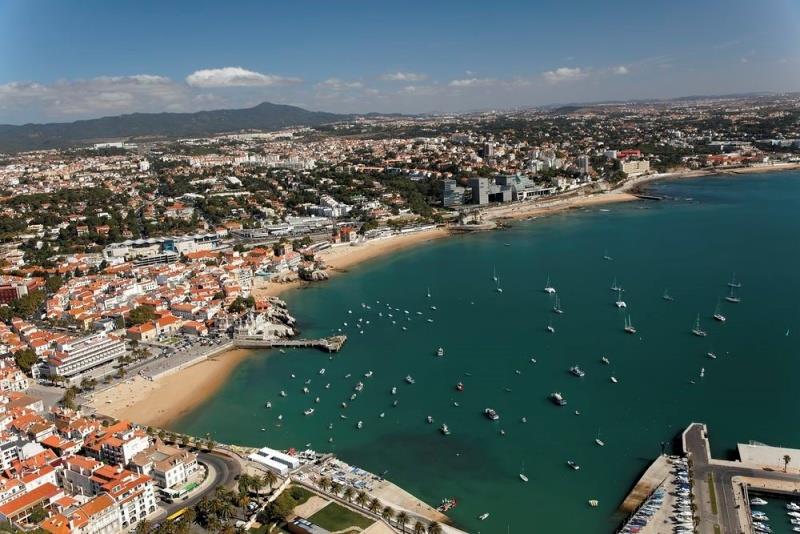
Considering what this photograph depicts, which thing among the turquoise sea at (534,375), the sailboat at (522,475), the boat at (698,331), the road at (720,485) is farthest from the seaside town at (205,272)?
the boat at (698,331)

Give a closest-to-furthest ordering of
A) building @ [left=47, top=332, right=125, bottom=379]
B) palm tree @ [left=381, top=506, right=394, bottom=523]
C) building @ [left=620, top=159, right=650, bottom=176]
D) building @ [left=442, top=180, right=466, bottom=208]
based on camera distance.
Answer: palm tree @ [left=381, top=506, right=394, bottom=523]
building @ [left=47, top=332, right=125, bottom=379]
building @ [left=442, top=180, right=466, bottom=208]
building @ [left=620, top=159, right=650, bottom=176]

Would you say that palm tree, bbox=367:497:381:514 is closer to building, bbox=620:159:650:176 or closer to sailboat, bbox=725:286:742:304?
sailboat, bbox=725:286:742:304

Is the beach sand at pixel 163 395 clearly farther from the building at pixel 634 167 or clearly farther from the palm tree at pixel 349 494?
the building at pixel 634 167

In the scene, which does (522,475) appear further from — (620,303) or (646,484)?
(620,303)

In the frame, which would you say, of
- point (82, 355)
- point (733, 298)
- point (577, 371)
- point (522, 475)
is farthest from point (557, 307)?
point (82, 355)

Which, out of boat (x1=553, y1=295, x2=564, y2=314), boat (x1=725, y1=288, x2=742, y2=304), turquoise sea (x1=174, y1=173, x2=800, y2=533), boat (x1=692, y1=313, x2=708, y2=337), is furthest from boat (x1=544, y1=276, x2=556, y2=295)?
boat (x1=725, y1=288, x2=742, y2=304)

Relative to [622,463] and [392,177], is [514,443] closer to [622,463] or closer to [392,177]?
[622,463]
